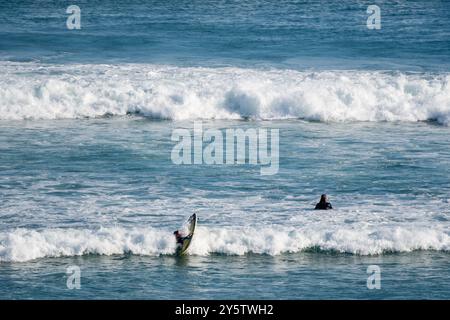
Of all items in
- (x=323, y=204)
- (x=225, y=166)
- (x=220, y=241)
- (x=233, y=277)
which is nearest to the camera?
(x=233, y=277)

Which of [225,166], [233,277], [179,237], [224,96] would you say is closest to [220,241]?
[179,237]

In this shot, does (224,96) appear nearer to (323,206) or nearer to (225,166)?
(225,166)

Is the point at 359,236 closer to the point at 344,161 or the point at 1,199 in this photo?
the point at 344,161

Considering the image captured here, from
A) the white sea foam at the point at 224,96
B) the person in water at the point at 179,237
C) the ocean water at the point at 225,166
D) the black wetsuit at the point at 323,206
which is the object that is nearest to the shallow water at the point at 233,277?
the ocean water at the point at 225,166

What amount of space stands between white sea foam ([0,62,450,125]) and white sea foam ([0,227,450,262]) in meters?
11.0

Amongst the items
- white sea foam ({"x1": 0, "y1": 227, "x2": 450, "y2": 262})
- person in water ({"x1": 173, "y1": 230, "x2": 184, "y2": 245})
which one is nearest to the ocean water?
white sea foam ({"x1": 0, "y1": 227, "x2": 450, "y2": 262})

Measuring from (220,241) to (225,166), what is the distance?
5.62 metres

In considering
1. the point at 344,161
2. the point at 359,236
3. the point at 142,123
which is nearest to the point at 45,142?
the point at 142,123

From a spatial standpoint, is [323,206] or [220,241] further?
[323,206]

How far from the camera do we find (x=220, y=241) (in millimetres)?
19859

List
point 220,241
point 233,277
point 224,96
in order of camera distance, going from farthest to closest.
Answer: point 224,96 < point 220,241 < point 233,277

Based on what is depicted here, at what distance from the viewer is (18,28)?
41.2 m

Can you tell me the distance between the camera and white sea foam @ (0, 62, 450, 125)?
31.0 m

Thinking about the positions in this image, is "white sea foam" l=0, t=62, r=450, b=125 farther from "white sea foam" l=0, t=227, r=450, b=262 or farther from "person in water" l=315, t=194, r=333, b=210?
"white sea foam" l=0, t=227, r=450, b=262
